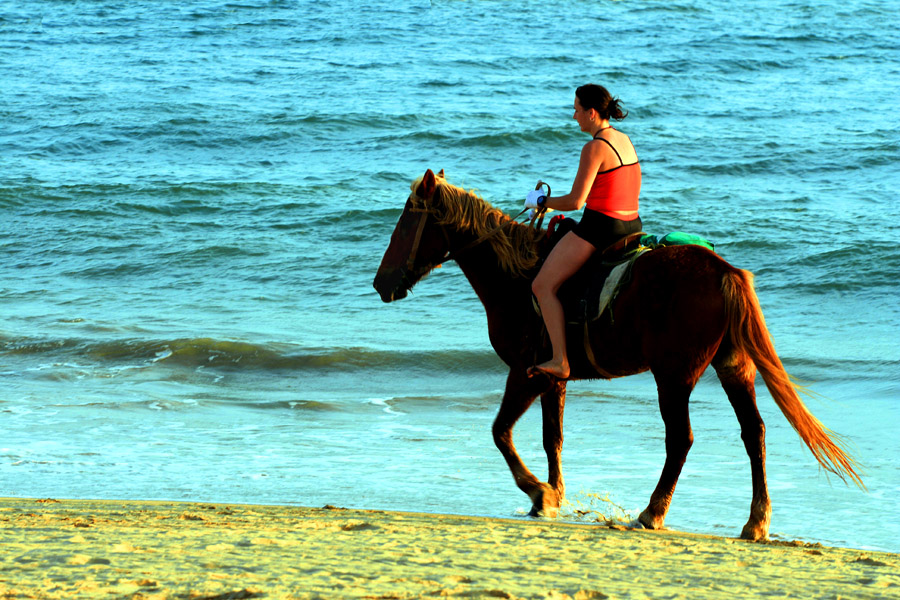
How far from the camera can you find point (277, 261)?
16.2 meters

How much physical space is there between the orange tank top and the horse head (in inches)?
38.4

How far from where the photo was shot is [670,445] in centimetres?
520

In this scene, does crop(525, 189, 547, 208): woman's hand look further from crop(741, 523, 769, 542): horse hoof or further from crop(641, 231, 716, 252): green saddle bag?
crop(741, 523, 769, 542): horse hoof

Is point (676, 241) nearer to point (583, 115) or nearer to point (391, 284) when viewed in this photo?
point (583, 115)

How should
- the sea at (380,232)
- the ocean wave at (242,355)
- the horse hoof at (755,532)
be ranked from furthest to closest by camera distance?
the ocean wave at (242,355) < the sea at (380,232) < the horse hoof at (755,532)

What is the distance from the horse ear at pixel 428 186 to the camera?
18.6ft

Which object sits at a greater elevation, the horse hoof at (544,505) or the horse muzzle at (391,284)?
the horse muzzle at (391,284)

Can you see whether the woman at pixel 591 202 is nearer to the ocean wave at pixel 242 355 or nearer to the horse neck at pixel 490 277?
the horse neck at pixel 490 277

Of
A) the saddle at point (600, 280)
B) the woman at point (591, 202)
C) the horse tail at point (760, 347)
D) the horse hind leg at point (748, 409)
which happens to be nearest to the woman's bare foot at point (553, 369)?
the woman at point (591, 202)

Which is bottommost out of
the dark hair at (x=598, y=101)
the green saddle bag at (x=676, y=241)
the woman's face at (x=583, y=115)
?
the green saddle bag at (x=676, y=241)

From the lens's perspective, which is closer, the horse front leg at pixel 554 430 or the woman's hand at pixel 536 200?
the woman's hand at pixel 536 200

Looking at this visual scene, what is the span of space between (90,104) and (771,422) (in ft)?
77.6

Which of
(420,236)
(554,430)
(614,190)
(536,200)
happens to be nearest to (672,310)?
(614,190)

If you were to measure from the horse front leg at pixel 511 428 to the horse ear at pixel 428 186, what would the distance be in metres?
1.17
